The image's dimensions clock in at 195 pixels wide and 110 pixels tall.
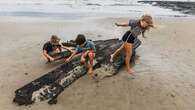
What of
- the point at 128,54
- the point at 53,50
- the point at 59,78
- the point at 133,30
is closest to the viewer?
the point at 59,78

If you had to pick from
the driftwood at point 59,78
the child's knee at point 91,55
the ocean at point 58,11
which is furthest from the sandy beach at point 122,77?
the ocean at point 58,11

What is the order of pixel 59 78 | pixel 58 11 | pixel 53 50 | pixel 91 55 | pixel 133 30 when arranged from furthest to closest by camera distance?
1. pixel 58 11
2. pixel 53 50
3. pixel 133 30
4. pixel 91 55
5. pixel 59 78

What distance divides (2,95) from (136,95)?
3149mm

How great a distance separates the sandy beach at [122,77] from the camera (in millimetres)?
9156

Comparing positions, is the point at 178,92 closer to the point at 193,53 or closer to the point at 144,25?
the point at 144,25

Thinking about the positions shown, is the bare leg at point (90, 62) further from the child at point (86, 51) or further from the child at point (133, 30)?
the child at point (133, 30)

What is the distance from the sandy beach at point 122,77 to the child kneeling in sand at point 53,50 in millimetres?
228

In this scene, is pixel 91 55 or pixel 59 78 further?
pixel 91 55

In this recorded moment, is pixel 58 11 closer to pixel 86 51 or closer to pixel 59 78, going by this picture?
pixel 86 51

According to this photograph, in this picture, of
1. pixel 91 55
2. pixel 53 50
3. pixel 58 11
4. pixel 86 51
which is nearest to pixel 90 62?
pixel 91 55

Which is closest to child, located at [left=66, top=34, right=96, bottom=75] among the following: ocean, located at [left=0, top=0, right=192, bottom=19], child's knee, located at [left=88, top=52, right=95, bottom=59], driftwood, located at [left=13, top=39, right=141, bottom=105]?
child's knee, located at [left=88, top=52, right=95, bottom=59]

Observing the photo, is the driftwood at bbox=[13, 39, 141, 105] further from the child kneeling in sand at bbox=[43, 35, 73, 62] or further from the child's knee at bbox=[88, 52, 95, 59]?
the child kneeling in sand at bbox=[43, 35, 73, 62]

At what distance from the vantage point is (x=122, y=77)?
33.5ft

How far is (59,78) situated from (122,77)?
5.23 feet
